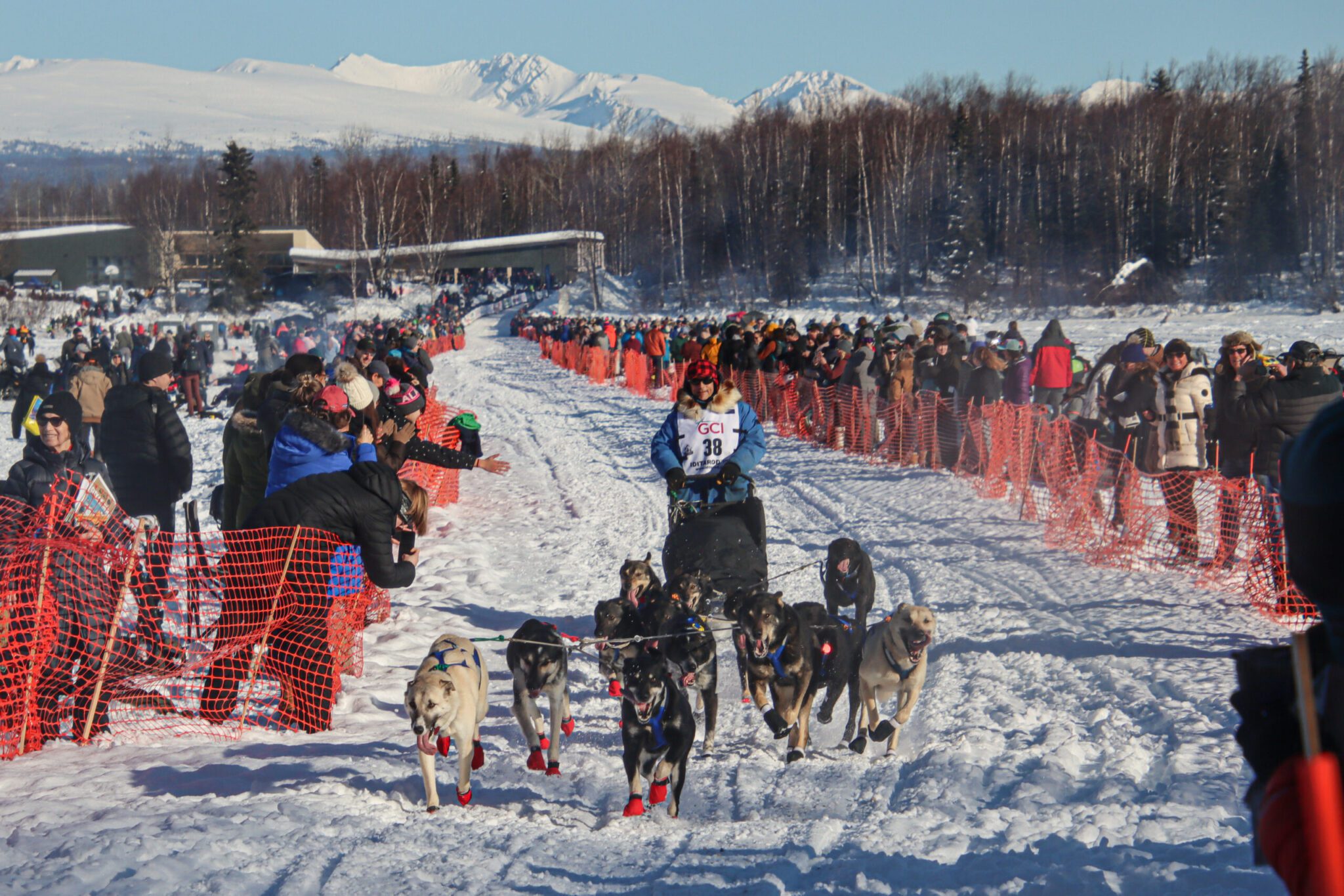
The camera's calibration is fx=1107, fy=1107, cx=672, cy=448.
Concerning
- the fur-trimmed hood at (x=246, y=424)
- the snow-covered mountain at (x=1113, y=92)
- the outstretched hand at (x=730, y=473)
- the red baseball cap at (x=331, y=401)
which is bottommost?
the outstretched hand at (x=730, y=473)

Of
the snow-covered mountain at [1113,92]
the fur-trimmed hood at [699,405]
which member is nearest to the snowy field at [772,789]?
the fur-trimmed hood at [699,405]

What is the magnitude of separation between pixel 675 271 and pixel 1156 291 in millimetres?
25884

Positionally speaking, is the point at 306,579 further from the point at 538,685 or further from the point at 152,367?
the point at 152,367

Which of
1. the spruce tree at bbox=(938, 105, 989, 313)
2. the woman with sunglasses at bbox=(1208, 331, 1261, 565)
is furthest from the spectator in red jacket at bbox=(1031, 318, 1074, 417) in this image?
the spruce tree at bbox=(938, 105, 989, 313)

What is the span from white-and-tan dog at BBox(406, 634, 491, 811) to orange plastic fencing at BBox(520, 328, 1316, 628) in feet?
9.70

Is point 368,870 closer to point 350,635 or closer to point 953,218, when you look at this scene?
point 350,635

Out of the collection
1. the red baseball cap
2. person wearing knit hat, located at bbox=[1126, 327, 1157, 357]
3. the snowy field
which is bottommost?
the snowy field

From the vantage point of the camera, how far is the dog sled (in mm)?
5488

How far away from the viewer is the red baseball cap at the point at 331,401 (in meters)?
5.00

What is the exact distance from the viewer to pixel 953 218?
4594cm

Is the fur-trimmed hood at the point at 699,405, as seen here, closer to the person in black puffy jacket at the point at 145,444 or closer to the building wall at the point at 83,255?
the person in black puffy jacket at the point at 145,444

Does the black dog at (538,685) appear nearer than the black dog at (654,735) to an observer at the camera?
No

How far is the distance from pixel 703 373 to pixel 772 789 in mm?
2566

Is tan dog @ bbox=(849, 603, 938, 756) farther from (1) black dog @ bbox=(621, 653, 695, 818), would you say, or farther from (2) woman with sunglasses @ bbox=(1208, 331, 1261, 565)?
(2) woman with sunglasses @ bbox=(1208, 331, 1261, 565)
